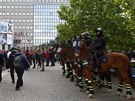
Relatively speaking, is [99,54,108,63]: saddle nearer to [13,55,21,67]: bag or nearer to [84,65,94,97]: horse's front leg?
[84,65,94,97]: horse's front leg

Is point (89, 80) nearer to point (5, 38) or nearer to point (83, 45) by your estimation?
point (83, 45)

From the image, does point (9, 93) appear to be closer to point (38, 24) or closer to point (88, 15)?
point (88, 15)

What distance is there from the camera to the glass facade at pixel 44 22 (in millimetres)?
178750

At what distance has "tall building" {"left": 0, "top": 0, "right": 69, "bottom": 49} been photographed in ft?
579

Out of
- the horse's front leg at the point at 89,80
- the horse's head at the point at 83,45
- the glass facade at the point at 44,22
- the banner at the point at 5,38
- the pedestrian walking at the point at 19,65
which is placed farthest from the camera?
the glass facade at the point at 44,22

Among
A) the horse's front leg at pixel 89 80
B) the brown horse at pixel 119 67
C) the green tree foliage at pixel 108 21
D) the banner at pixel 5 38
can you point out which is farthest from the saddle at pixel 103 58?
the banner at pixel 5 38

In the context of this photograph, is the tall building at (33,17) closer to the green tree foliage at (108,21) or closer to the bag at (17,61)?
the green tree foliage at (108,21)

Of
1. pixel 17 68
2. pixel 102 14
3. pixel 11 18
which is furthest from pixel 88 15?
pixel 11 18

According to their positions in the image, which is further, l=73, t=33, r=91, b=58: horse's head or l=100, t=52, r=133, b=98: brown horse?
l=73, t=33, r=91, b=58: horse's head

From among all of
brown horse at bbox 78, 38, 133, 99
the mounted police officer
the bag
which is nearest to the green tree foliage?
the bag

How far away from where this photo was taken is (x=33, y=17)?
17875cm

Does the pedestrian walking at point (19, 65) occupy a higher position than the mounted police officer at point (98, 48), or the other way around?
the mounted police officer at point (98, 48)

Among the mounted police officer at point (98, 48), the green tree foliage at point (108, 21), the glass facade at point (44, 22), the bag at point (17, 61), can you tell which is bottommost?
the bag at point (17, 61)

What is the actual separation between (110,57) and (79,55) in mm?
1369
